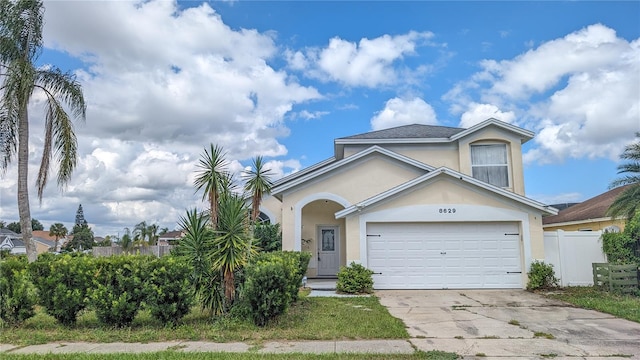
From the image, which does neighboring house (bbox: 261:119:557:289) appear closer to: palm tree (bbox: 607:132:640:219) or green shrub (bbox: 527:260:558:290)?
green shrub (bbox: 527:260:558:290)

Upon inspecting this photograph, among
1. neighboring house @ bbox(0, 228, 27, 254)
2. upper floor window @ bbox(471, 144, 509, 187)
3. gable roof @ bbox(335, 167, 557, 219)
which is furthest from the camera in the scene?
neighboring house @ bbox(0, 228, 27, 254)

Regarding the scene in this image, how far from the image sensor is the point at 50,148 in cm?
1305

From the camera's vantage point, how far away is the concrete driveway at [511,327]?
677 centimetres

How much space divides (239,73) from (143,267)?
10.6 m

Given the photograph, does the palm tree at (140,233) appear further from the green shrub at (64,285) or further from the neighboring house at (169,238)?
the green shrub at (64,285)

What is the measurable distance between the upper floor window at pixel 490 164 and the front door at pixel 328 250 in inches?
265

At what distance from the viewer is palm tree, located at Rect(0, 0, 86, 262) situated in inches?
488

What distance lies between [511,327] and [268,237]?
416 inches

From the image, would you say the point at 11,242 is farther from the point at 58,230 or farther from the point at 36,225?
the point at 36,225

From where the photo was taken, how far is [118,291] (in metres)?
8.22

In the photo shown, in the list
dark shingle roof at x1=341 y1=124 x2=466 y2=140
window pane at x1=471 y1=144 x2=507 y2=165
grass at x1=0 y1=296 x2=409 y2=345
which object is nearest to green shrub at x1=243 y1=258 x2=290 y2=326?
grass at x1=0 y1=296 x2=409 y2=345

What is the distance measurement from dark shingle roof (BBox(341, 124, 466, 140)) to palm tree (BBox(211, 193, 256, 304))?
37.4 ft

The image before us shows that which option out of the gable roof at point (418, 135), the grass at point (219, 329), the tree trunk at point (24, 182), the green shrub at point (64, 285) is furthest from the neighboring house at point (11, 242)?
the grass at point (219, 329)

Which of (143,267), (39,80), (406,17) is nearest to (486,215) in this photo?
(406,17)
